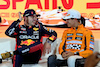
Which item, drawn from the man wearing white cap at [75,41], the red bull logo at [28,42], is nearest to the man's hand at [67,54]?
the man wearing white cap at [75,41]

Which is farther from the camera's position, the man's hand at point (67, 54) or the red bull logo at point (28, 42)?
the red bull logo at point (28, 42)

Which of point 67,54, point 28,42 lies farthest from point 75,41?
point 28,42

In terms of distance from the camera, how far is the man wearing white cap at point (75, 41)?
68.6 inches

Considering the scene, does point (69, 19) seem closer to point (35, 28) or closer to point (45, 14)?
point (35, 28)

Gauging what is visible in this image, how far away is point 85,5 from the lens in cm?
261

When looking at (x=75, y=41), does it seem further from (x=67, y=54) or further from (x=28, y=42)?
(x=28, y=42)

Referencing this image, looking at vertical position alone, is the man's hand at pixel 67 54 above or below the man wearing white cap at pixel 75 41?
below

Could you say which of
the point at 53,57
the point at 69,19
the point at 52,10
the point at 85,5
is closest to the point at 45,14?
the point at 52,10

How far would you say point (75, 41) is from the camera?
1.89 m

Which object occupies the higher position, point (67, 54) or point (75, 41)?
point (75, 41)

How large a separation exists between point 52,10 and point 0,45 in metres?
0.93

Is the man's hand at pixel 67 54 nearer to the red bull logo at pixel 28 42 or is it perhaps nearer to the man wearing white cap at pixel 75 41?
the man wearing white cap at pixel 75 41

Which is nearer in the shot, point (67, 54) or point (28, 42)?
point (67, 54)

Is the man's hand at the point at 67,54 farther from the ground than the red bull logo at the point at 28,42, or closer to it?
closer to it
